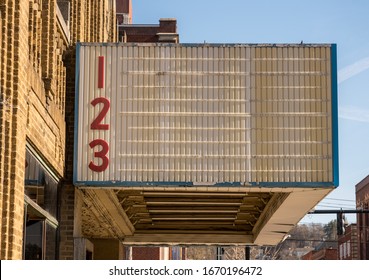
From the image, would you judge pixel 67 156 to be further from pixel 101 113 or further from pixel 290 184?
pixel 290 184

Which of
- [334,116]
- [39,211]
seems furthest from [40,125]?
[334,116]

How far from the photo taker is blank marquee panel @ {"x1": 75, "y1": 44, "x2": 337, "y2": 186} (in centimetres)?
1748

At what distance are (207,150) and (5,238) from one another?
5741 millimetres

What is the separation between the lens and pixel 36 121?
14.8 meters

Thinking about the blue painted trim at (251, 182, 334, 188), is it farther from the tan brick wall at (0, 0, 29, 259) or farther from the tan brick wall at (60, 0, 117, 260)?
the tan brick wall at (0, 0, 29, 259)

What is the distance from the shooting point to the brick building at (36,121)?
42.7 ft

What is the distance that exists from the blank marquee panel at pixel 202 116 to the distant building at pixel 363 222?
223ft

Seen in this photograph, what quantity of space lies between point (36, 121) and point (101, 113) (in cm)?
283

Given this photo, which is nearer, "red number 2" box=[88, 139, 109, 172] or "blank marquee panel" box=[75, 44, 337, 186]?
"red number 2" box=[88, 139, 109, 172]

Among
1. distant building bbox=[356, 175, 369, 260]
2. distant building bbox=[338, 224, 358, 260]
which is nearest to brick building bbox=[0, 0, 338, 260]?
distant building bbox=[356, 175, 369, 260]

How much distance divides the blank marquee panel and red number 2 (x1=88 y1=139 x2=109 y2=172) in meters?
0.02

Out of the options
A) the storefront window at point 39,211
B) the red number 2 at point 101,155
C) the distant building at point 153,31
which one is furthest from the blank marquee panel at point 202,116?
the distant building at point 153,31

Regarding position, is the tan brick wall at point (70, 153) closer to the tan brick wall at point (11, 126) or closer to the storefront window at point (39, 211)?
the storefront window at point (39, 211)
